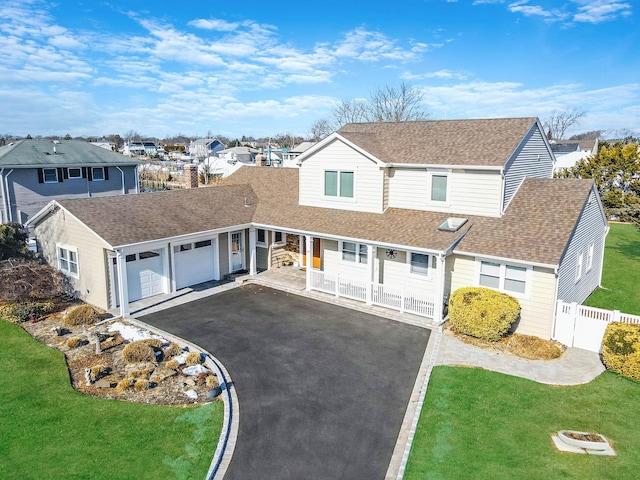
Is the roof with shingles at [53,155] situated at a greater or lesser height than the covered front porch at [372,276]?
greater

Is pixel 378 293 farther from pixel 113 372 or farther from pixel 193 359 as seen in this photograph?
pixel 113 372

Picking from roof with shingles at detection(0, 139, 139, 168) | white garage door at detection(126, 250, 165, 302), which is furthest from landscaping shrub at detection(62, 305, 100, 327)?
roof with shingles at detection(0, 139, 139, 168)

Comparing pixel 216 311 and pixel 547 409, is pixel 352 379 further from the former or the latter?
pixel 216 311

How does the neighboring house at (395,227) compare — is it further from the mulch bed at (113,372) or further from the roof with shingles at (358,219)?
the mulch bed at (113,372)

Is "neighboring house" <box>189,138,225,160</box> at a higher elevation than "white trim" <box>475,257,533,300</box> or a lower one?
higher

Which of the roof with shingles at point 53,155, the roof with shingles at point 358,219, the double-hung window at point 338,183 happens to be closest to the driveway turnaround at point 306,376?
the roof with shingles at point 358,219

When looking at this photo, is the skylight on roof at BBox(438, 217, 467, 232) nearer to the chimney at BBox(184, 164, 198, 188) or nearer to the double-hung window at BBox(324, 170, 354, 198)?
the double-hung window at BBox(324, 170, 354, 198)

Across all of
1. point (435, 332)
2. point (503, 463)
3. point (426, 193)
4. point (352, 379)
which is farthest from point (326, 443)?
point (426, 193)
